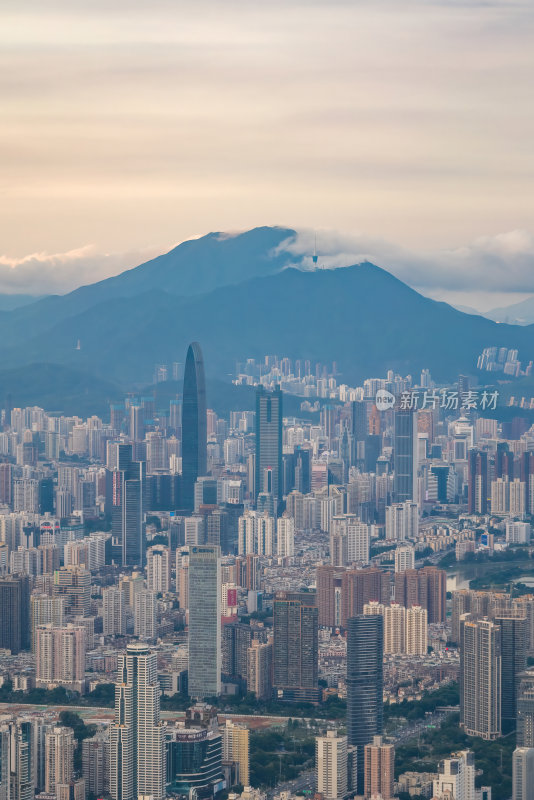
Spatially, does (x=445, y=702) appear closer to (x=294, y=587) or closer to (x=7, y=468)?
(x=294, y=587)

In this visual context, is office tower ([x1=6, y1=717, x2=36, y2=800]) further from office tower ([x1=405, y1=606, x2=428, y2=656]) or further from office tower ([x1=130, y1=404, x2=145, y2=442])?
office tower ([x1=130, y1=404, x2=145, y2=442])

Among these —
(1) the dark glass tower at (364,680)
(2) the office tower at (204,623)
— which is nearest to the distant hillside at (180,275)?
(2) the office tower at (204,623)

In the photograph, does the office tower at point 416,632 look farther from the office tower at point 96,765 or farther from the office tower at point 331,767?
the office tower at point 96,765

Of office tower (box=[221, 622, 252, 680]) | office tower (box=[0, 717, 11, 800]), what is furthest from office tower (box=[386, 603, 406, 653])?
office tower (box=[0, 717, 11, 800])

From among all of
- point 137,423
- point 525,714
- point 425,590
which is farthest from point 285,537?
point 525,714

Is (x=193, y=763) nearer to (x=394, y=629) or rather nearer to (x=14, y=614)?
(x=394, y=629)

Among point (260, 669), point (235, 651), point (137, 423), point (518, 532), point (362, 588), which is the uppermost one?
point (137, 423)
